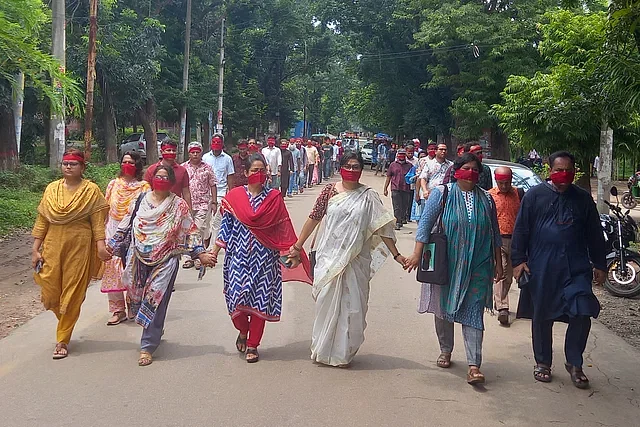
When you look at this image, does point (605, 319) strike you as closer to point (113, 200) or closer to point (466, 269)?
point (466, 269)

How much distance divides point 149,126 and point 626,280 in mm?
26484

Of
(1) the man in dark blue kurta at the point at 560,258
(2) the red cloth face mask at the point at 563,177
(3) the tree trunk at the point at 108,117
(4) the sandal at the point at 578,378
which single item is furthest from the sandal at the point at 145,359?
(3) the tree trunk at the point at 108,117

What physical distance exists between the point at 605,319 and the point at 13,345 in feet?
20.6

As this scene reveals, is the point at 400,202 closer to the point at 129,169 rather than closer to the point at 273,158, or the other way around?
the point at 273,158

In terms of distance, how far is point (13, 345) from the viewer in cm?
637

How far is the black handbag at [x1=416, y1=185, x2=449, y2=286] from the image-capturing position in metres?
5.53

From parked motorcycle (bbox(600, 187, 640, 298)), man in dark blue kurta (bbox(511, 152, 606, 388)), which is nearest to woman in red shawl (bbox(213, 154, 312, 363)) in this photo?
man in dark blue kurta (bbox(511, 152, 606, 388))

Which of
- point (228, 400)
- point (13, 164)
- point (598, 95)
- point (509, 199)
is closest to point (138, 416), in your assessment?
point (228, 400)

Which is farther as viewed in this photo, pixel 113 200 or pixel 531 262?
pixel 113 200

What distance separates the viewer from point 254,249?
598 centimetres

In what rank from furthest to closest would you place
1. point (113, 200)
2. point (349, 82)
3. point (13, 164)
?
point (349, 82)
point (13, 164)
point (113, 200)

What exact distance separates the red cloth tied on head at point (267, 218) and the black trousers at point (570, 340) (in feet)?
6.60

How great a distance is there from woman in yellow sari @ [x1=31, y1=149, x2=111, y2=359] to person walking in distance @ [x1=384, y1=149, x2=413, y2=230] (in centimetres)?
915

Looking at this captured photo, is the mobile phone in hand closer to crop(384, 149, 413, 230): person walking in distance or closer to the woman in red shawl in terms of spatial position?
the woman in red shawl
